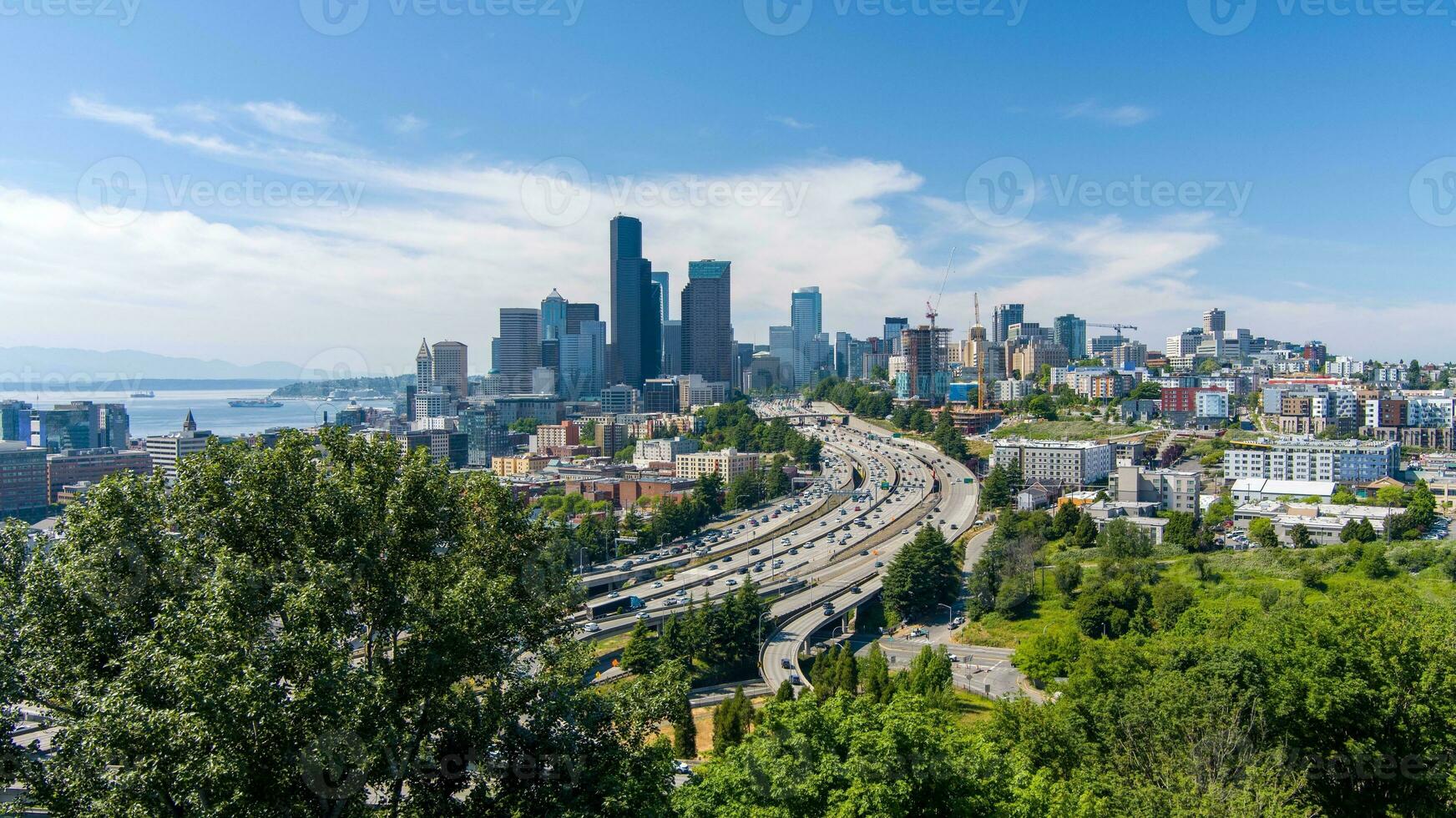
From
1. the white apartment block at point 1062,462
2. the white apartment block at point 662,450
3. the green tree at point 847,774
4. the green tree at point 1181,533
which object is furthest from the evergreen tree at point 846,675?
the white apartment block at point 662,450

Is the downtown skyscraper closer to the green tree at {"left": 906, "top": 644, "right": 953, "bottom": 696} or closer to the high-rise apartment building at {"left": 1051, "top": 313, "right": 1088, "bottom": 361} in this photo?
the high-rise apartment building at {"left": 1051, "top": 313, "right": 1088, "bottom": 361}

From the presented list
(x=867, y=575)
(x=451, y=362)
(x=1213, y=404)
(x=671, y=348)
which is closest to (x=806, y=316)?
(x=671, y=348)

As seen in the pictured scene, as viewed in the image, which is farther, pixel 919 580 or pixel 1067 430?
Answer: pixel 1067 430

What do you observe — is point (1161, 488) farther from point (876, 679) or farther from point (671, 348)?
point (671, 348)

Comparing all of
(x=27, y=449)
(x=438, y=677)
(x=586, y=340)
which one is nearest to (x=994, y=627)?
(x=438, y=677)

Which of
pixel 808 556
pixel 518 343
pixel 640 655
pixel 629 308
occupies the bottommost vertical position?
pixel 808 556

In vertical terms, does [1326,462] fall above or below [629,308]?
below

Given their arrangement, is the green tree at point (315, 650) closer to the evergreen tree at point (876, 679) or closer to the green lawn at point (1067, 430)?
the evergreen tree at point (876, 679)

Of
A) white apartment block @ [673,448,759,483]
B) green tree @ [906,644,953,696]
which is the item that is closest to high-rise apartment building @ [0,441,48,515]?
white apartment block @ [673,448,759,483]

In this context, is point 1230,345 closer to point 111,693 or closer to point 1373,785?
point 1373,785
